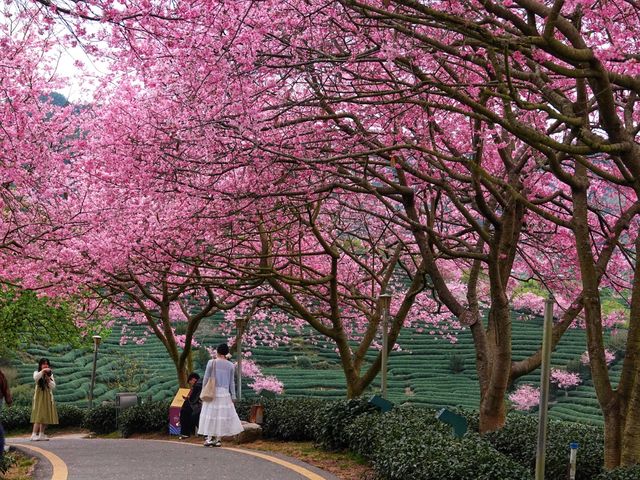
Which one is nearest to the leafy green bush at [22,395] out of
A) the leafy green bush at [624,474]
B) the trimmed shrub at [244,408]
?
the trimmed shrub at [244,408]

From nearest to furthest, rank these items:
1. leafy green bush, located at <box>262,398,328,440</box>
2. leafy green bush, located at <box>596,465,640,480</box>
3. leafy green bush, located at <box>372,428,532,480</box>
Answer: leafy green bush, located at <box>372,428,532,480</box>, leafy green bush, located at <box>596,465,640,480</box>, leafy green bush, located at <box>262,398,328,440</box>

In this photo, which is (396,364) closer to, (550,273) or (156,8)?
(550,273)

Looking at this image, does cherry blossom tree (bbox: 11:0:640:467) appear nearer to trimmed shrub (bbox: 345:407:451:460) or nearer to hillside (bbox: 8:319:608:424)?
trimmed shrub (bbox: 345:407:451:460)

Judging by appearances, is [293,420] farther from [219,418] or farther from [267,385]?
[267,385]

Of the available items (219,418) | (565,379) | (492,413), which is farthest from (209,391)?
(565,379)

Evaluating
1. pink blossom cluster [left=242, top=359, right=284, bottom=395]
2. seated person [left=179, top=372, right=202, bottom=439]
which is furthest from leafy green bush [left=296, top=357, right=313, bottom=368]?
seated person [left=179, top=372, right=202, bottom=439]

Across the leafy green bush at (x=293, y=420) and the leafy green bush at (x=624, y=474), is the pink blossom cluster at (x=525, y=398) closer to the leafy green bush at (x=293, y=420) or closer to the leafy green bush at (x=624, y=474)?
the leafy green bush at (x=293, y=420)

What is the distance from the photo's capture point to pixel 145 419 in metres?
16.9

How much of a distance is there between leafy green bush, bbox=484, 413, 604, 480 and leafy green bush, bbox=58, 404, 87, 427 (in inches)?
609

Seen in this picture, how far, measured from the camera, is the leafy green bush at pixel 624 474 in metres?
6.92

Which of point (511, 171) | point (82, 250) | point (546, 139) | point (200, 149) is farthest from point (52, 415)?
point (546, 139)

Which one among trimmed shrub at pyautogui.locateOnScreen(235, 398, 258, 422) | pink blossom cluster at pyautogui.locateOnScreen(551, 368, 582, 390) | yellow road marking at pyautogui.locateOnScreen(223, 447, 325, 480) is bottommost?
yellow road marking at pyautogui.locateOnScreen(223, 447, 325, 480)

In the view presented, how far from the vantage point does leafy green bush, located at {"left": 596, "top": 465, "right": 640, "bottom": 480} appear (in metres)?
6.92

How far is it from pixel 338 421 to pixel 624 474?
4349mm
